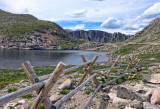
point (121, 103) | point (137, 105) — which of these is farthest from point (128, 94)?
point (137, 105)

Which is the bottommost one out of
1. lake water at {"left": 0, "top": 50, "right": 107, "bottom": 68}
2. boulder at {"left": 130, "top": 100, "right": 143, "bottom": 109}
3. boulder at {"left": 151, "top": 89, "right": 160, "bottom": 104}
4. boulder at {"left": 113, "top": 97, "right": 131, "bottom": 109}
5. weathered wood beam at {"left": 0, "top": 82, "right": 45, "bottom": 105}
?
lake water at {"left": 0, "top": 50, "right": 107, "bottom": 68}

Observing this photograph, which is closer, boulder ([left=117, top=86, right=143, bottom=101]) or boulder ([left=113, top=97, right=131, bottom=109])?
boulder ([left=113, top=97, right=131, bottom=109])

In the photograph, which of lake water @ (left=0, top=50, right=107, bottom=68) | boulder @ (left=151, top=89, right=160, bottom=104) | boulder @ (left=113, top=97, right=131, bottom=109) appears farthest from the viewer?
lake water @ (left=0, top=50, right=107, bottom=68)

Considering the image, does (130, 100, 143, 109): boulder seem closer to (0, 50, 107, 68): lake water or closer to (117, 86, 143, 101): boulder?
(117, 86, 143, 101): boulder

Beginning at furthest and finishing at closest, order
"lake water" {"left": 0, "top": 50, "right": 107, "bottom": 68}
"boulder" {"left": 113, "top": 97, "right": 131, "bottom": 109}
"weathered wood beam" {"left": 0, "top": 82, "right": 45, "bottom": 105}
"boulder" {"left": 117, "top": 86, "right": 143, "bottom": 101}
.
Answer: "lake water" {"left": 0, "top": 50, "right": 107, "bottom": 68} < "boulder" {"left": 117, "top": 86, "right": 143, "bottom": 101} < "boulder" {"left": 113, "top": 97, "right": 131, "bottom": 109} < "weathered wood beam" {"left": 0, "top": 82, "right": 45, "bottom": 105}

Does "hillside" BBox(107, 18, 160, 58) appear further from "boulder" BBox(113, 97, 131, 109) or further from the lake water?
"boulder" BBox(113, 97, 131, 109)

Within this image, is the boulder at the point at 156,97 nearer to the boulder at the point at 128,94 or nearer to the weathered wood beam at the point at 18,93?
the boulder at the point at 128,94

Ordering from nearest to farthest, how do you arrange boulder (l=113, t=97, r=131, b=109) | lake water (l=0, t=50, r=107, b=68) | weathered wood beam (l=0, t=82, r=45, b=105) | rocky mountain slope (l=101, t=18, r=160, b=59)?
1. weathered wood beam (l=0, t=82, r=45, b=105)
2. boulder (l=113, t=97, r=131, b=109)
3. rocky mountain slope (l=101, t=18, r=160, b=59)
4. lake water (l=0, t=50, r=107, b=68)

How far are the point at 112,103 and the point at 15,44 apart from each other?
14127cm

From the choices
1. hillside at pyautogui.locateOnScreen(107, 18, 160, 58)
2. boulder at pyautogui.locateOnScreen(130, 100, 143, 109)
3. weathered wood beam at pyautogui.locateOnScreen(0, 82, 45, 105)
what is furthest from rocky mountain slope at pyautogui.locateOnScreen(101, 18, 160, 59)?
weathered wood beam at pyautogui.locateOnScreen(0, 82, 45, 105)

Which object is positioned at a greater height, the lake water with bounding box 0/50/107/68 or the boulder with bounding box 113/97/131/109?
the boulder with bounding box 113/97/131/109

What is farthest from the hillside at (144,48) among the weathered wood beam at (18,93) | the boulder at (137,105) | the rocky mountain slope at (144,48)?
the weathered wood beam at (18,93)

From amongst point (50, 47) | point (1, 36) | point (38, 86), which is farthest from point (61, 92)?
point (1, 36)

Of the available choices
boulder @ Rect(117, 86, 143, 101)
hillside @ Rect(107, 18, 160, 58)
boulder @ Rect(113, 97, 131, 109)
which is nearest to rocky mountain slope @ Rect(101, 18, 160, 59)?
hillside @ Rect(107, 18, 160, 58)
